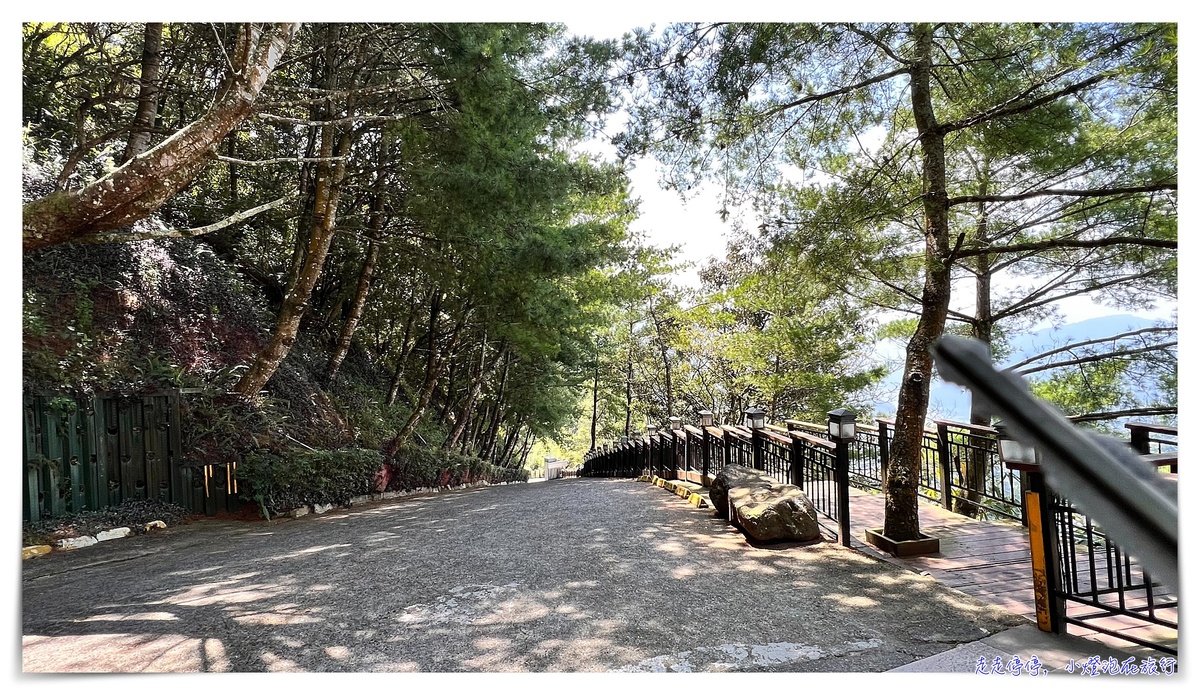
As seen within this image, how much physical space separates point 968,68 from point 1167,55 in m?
0.84

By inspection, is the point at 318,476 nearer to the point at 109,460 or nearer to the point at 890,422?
the point at 109,460

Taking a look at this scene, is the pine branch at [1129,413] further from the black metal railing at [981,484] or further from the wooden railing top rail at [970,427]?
the wooden railing top rail at [970,427]

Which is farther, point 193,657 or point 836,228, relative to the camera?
point 836,228

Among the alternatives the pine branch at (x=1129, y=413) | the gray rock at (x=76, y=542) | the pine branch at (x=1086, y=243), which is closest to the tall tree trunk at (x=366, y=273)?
the gray rock at (x=76, y=542)

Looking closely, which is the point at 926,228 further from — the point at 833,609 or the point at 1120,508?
the point at 1120,508

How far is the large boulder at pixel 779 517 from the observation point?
3.68 meters

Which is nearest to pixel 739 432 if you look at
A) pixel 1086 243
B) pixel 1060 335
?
pixel 1060 335

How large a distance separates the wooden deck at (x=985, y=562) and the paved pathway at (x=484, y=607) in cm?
15

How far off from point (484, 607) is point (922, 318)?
2.87 meters

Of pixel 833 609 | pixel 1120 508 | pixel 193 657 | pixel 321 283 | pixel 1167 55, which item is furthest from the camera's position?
pixel 321 283

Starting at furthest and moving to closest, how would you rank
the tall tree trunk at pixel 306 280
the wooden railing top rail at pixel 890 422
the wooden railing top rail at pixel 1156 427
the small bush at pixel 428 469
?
the small bush at pixel 428 469 → the tall tree trunk at pixel 306 280 → the wooden railing top rail at pixel 890 422 → the wooden railing top rail at pixel 1156 427

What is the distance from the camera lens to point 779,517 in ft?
12.2

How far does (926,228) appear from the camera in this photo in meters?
3.64
